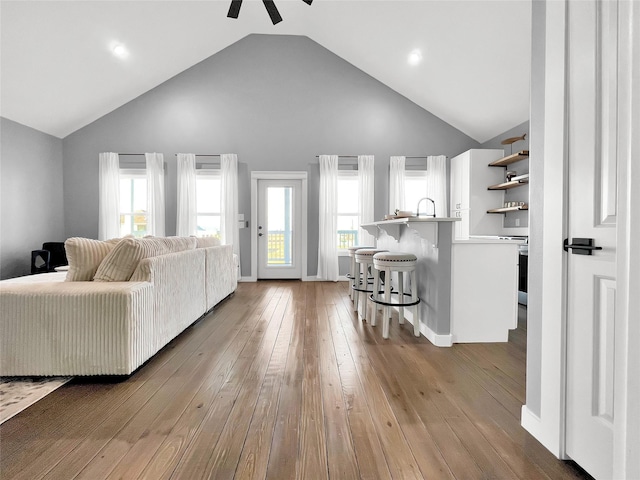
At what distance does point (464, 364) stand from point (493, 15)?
4.02 meters

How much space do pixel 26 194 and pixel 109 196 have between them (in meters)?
1.17

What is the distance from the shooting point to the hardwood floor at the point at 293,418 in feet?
4.19

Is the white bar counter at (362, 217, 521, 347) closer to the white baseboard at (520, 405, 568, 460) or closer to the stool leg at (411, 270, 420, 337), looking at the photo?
the stool leg at (411, 270, 420, 337)

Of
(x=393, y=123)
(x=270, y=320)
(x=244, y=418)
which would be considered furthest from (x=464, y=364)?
(x=393, y=123)

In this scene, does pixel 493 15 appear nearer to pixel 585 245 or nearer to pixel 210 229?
pixel 585 245

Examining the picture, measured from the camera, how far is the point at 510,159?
5020 mm

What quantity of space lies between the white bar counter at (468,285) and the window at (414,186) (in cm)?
382

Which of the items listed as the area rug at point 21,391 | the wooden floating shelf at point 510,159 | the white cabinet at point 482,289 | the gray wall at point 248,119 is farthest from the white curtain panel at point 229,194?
the wooden floating shelf at point 510,159

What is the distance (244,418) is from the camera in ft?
5.27

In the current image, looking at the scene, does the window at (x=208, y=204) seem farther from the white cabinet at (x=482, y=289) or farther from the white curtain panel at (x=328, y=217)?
the white cabinet at (x=482, y=289)

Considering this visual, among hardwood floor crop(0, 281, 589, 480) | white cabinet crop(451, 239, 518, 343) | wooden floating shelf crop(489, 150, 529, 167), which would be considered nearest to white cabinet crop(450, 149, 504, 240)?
wooden floating shelf crop(489, 150, 529, 167)

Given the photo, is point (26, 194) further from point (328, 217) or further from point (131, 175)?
point (328, 217)

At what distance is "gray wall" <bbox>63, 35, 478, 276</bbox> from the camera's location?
6.22 metres

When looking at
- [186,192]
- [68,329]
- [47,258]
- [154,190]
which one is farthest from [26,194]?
[68,329]
